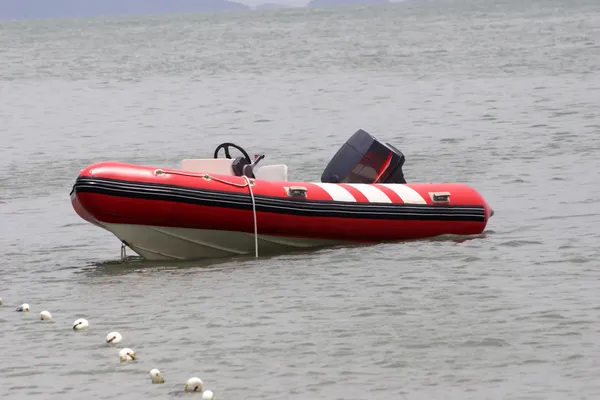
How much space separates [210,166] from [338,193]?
3.91 ft

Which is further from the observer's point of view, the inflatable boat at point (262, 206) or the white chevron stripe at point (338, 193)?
the white chevron stripe at point (338, 193)

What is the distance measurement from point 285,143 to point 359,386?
14430mm

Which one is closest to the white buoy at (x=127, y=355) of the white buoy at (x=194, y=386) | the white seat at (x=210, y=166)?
the white buoy at (x=194, y=386)

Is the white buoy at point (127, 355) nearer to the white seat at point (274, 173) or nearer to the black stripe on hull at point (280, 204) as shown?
the black stripe on hull at point (280, 204)

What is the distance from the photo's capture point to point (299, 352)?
324 inches

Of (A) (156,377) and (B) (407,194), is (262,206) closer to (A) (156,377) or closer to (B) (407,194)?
(B) (407,194)

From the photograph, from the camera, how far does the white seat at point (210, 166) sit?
11469 millimetres

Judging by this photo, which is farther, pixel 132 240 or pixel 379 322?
pixel 132 240

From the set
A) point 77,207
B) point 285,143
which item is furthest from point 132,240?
point 285,143

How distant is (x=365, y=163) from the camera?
1208 cm

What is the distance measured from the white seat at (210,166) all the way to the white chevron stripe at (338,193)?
32.3 inches

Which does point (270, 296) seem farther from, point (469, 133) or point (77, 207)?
point (469, 133)

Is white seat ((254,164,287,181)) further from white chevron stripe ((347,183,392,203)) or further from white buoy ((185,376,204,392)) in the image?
white buoy ((185,376,204,392))

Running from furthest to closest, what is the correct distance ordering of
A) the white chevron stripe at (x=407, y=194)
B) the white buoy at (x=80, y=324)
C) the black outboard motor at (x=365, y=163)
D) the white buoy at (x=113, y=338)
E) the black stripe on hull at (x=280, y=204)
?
the black outboard motor at (x=365, y=163)
the white chevron stripe at (x=407, y=194)
the black stripe on hull at (x=280, y=204)
the white buoy at (x=80, y=324)
the white buoy at (x=113, y=338)
